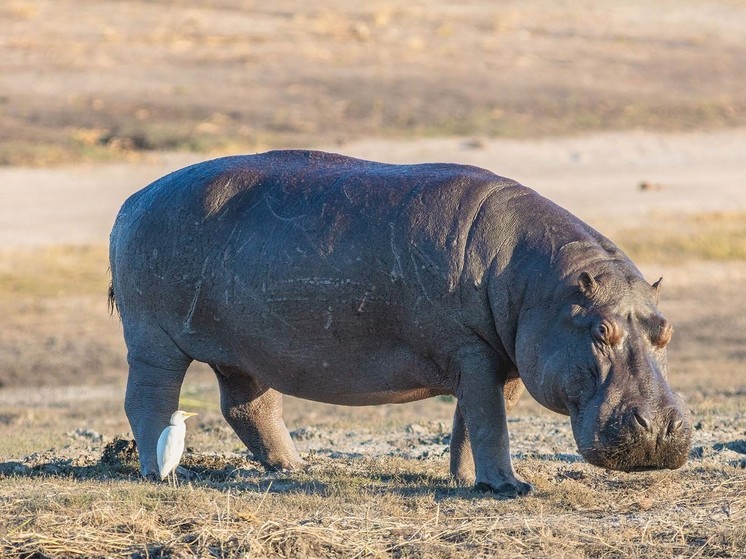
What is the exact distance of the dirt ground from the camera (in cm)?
751

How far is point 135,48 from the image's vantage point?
32312mm

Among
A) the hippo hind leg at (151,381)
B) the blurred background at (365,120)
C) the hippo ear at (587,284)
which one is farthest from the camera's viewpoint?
the blurred background at (365,120)

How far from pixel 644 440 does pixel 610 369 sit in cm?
40

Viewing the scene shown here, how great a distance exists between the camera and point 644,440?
754 centimetres

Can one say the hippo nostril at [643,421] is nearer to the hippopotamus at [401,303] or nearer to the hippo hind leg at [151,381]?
the hippopotamus at [401,303]

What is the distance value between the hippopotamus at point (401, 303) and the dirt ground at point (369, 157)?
478 mm

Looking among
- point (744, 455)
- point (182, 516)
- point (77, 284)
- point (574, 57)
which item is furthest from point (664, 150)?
point (182, 516)

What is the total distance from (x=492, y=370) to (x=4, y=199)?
16119mm

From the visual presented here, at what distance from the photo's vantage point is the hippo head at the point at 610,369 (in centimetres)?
757

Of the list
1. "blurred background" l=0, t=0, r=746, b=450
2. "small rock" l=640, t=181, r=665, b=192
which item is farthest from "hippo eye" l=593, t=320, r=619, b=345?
"small rock" l=640, t=181, r=665, b=192

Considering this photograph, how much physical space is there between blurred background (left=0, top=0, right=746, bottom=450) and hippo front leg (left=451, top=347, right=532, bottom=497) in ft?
14.3

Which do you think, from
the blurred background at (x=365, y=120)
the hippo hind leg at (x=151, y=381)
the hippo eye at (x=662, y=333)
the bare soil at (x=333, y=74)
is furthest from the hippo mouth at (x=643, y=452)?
the bare soil at (x=333, y=74)

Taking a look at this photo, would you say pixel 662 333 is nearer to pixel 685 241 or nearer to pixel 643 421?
pixel 643 421

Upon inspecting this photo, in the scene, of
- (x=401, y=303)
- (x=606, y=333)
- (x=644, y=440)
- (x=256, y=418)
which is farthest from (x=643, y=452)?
(x=256, y=418)
